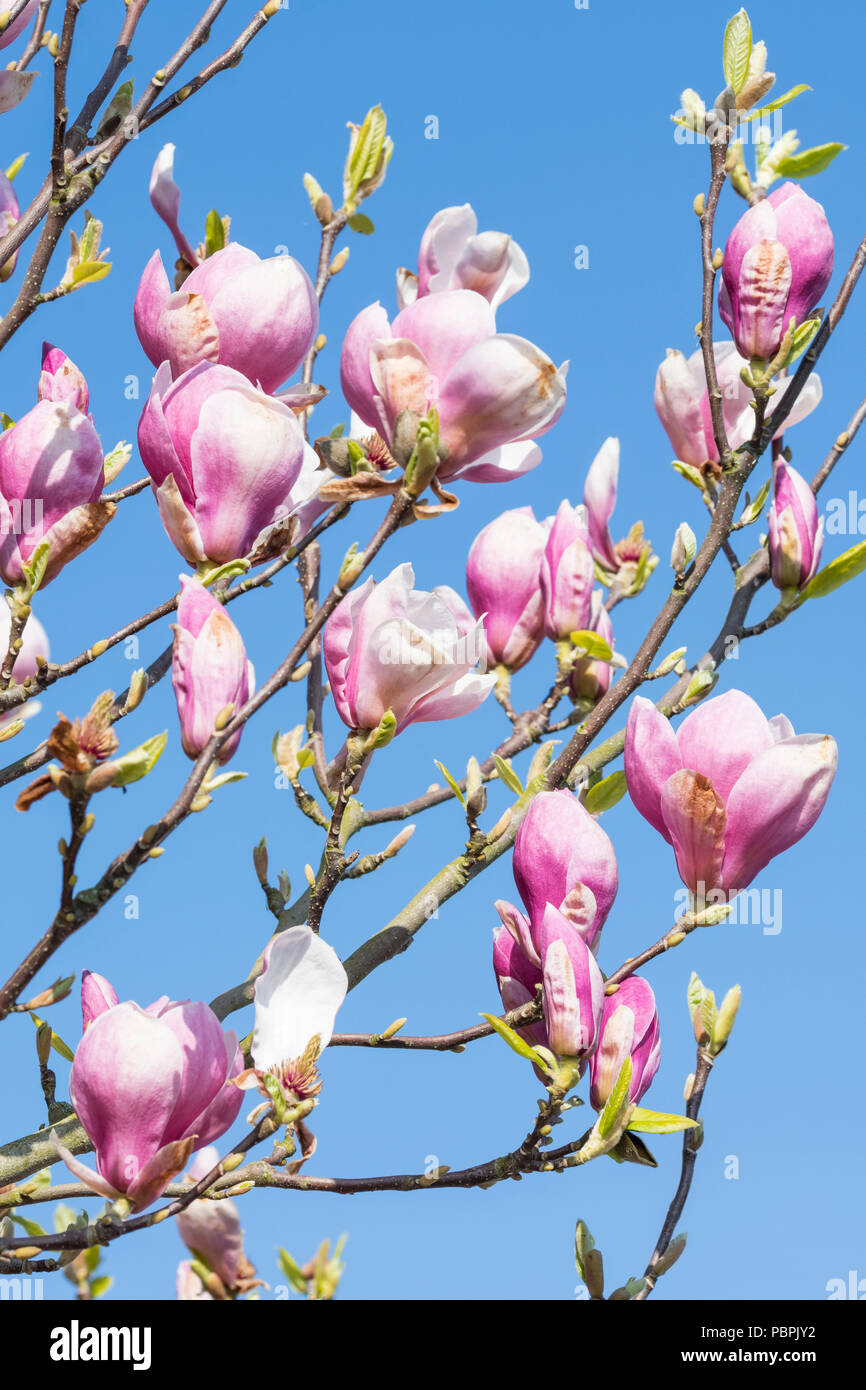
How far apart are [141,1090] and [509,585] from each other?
4.04 ft

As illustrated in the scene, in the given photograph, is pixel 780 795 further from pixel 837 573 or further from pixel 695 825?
pixel 837 573

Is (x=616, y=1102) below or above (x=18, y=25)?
below

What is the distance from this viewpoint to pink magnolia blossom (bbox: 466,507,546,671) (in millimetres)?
2389

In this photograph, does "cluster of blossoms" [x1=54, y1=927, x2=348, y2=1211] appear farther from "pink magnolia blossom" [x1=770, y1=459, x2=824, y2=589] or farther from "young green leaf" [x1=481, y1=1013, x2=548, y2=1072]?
"pink magnolia blossom" [x1=770, y1=459, x2=824, y2=589]

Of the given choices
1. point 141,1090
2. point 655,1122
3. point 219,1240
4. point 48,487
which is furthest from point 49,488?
point 219,1240

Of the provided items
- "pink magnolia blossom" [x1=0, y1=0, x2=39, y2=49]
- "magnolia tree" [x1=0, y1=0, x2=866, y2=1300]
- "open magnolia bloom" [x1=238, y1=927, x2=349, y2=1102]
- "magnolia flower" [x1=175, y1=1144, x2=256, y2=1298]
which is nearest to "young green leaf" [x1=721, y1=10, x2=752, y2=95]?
"magnolia tree" [x1=0, y1=0, x2=866, y2=1300]

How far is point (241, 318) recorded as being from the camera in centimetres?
160

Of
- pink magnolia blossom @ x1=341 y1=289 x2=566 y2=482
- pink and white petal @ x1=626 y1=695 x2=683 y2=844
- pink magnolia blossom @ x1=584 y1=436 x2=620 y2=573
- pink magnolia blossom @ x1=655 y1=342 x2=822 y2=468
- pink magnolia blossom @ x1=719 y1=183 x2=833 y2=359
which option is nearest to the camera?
pink magnolia blossom @ x1=341 y1=289 x2=566 y2=482

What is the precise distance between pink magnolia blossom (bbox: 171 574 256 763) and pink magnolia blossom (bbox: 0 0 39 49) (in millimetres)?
1253

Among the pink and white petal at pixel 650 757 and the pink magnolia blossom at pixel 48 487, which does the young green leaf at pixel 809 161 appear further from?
the pink magnolia blossom at pixel 48 487

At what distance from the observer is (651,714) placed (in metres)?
1.73

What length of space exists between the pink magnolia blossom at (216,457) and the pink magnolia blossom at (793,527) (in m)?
0.82
